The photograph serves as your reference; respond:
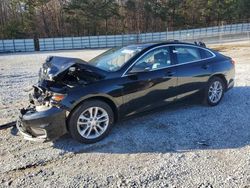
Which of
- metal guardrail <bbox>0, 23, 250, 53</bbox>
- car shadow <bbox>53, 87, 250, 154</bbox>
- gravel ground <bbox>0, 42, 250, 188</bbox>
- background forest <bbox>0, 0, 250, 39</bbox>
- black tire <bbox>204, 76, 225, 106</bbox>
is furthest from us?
background forest <bbox>0, 0, 250, 39</bbox>

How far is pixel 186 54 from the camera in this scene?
5.36 meters

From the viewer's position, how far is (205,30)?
112 feet

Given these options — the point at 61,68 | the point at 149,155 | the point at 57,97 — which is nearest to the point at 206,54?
the point at 149,155

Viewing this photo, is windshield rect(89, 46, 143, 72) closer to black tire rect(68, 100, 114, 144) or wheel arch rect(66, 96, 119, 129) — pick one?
wheel arch rect(66, 96, 119, 129)

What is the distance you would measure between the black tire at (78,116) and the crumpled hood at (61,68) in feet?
1.53

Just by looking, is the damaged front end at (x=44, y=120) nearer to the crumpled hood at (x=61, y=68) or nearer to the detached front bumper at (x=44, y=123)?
the detached front bumper at (x=44, y=123)

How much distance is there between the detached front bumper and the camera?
3836 mm

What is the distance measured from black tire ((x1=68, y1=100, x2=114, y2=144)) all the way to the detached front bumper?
0.12 meters

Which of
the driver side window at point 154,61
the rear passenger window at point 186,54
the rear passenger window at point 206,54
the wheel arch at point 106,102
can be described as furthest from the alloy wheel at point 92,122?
the rear passenger window at point 206,54

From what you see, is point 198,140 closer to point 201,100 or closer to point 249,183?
point 249,183

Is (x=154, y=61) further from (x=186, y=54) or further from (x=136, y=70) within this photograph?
(x=186, y=54)

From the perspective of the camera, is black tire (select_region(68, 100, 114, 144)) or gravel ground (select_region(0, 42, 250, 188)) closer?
gravel ground (select_region(0, 42, 250, 188))

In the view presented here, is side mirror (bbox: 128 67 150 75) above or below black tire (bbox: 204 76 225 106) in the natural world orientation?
above

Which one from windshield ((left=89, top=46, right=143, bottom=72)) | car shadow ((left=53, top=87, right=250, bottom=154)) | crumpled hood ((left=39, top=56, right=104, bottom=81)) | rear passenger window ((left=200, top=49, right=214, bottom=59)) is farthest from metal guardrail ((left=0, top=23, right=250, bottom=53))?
crumpled hood ((left=39, top=56, right=104, bottom=81))
